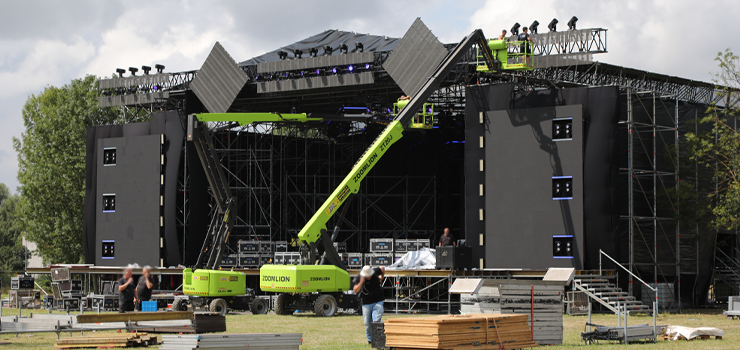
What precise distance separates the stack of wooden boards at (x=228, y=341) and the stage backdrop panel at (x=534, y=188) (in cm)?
1929

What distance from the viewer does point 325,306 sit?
28.8 meters

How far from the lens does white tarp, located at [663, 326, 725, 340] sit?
20.1 m

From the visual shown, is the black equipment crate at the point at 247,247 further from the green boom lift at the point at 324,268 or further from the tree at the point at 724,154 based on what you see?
the tree at the point at 724,154

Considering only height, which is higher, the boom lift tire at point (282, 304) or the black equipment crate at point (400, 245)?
the black equipment crate at point (400, 245)

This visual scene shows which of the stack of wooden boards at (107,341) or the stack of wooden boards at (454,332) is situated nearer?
the stack of wooden boards at (454,332)

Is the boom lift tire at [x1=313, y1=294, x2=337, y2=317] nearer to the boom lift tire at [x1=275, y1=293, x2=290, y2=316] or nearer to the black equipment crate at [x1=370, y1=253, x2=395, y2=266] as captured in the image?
the boom lift tire at [x1=275, y1=293, x2=290, y2=316]

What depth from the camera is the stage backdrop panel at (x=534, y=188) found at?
32.3 metres

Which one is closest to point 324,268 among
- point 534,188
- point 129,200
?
point 534,188

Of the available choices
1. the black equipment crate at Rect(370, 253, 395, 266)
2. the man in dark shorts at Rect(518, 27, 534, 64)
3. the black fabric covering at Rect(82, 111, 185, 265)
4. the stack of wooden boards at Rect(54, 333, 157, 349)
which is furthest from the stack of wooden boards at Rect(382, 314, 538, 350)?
the black fabric covering at Rect(82, 111, 185, 265)

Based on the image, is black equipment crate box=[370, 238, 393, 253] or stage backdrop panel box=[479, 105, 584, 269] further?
black equipment crate box=[370, 238, 393, 253]

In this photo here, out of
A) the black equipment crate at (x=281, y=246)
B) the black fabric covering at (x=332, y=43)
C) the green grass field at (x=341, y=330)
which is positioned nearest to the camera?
the green grass field at (x=341, y=330)

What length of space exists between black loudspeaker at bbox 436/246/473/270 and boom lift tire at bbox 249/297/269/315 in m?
6.91

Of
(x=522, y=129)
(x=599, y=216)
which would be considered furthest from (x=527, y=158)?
(x=599, y=216)

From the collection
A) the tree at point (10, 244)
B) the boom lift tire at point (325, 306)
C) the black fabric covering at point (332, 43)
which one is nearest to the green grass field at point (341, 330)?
the boom lift tire at point (325, 306)
